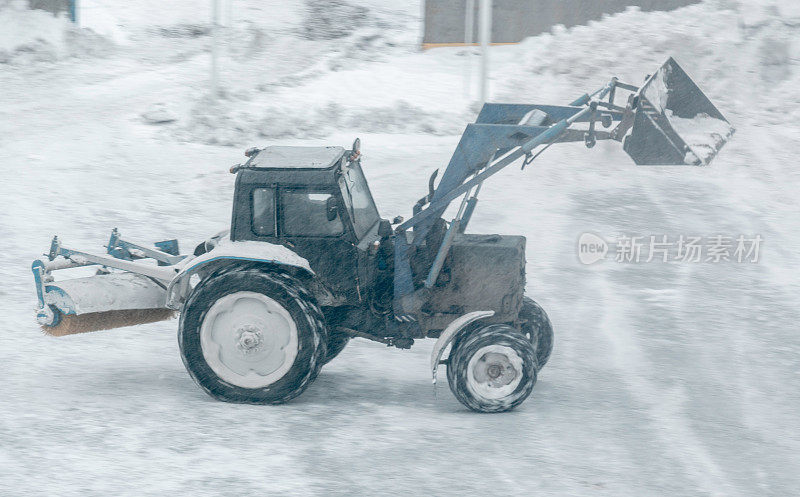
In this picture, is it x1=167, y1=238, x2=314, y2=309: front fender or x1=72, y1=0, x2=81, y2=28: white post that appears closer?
x1=167, y1=238, x2=314, y2=309: front fender

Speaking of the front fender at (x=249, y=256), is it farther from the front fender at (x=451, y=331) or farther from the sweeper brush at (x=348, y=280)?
the front fender at (x=451, y=331)

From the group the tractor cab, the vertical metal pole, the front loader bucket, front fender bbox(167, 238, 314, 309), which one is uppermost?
the vertical metal pole

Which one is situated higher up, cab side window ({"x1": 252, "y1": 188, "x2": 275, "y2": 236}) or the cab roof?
the cab roof

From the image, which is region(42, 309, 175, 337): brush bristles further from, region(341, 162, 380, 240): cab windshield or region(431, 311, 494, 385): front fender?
region(431, 311, 494, 385): front fender

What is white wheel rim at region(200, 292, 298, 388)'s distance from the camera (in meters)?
7.96

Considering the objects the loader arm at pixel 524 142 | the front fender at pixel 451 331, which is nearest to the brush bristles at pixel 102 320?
the loader arm at pixel 524 142

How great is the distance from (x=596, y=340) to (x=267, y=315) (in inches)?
151

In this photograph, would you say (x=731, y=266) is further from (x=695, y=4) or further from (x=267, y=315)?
(x=695, y=4)

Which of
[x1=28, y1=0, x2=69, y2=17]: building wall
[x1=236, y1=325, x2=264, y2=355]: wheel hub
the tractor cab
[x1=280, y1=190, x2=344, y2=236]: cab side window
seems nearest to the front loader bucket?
the tractor cab

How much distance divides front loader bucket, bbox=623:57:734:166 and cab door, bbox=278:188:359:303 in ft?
8.18

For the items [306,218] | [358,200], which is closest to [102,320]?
[306,218]

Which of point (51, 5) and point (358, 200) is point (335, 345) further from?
point (51, 5)

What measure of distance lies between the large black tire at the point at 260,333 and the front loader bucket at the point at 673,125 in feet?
9.89

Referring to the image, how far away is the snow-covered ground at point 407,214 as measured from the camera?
7.00m
